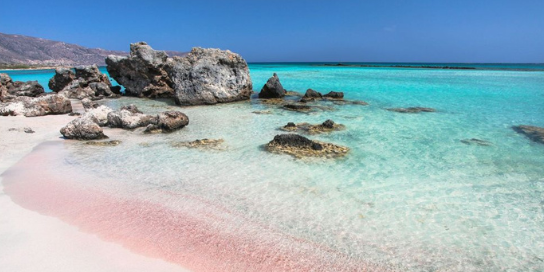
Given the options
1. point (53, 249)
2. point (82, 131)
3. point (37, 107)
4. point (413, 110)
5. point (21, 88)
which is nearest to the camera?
point (53, 249)

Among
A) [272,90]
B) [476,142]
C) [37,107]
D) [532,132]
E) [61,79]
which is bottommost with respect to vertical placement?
[476,142]

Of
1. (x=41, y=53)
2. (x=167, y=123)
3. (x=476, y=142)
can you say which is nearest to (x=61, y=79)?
(x=167, y=123)

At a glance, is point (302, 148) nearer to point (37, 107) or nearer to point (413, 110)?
point (413, 110)

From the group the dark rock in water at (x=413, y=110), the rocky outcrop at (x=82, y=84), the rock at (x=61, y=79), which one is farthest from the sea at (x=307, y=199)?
the rock at (x=61, y=79)

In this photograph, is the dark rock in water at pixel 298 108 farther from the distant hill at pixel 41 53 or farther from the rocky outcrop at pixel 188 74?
the distant hill at pixel 41 53

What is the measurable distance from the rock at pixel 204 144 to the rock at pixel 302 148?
1.36 metres

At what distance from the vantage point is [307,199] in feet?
16.4

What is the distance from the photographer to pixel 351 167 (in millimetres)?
6395

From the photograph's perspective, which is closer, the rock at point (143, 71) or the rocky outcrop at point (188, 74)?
the rocky outcrop at point (188, 74)

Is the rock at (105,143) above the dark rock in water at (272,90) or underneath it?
underneath

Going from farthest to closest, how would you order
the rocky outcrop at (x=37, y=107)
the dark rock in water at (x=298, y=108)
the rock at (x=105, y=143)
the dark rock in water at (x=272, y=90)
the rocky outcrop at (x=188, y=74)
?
the dark rock in water at (x=272, y=90), the rocky outcrop at (x=188, y=74), the dark rock in water at (x=298, y=108), the rocky outcrop at (x=37, y=107), the rock at (x=105, y=143)

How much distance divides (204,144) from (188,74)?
805 centimetres

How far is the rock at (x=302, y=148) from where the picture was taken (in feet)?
23.4

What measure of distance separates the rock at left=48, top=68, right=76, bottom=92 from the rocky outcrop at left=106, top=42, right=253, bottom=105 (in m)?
3.61
